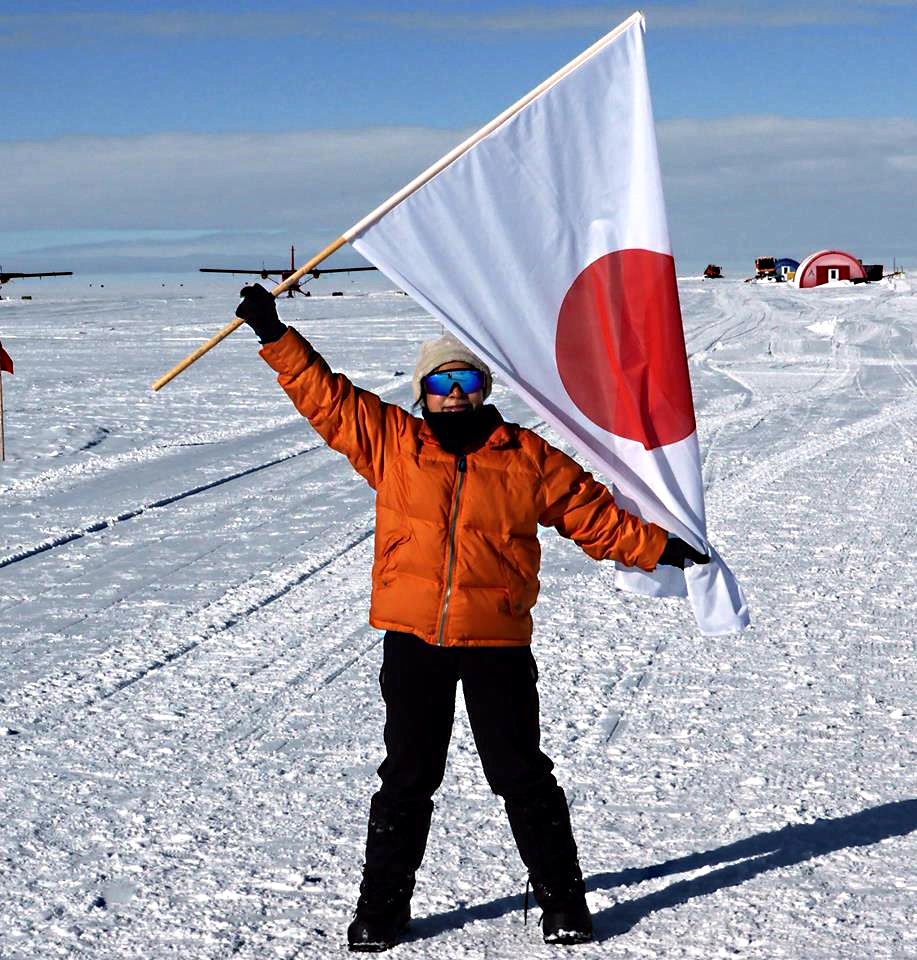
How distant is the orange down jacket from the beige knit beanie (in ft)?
0.40

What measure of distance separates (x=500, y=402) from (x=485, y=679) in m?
12.0

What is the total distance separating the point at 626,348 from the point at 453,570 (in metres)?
0.88

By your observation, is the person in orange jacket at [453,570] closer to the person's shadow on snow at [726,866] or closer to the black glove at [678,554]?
the black glove at [678,554]

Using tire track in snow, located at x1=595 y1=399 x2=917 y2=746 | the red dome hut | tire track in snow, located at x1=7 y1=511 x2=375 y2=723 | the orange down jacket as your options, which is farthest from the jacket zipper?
the red dome hut

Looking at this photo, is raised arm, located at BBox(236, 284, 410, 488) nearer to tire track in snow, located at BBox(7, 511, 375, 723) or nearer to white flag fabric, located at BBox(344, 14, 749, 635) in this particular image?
white flag fabric, located at BBox(344, 14, 749, 635)

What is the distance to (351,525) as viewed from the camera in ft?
29.7

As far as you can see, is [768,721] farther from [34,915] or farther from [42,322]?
[42,322]

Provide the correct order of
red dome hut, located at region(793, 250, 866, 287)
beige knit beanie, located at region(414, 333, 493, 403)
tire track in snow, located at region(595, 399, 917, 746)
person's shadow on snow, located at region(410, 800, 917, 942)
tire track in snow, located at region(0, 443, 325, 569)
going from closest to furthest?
beige knit beanie, located at region(414, 333, 493, 403) → person's shadow on snow, located at region(410, 800, 917, 942) → tire track in snow, located at region(595, 399, 917, 746) → tire track in snow, located at region(0, 443, 325, 569) → red dome hut, located at region(793, 250, 866, 287)

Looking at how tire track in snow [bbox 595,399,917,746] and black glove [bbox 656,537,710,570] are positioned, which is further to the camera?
tire track in snow [bbox 595,399,917,746]

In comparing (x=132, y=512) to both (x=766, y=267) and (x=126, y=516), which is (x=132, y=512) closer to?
(x=126, y=516)

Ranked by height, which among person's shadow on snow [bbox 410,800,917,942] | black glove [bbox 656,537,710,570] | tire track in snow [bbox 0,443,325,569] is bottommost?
person's shadow on snow [bbox 410,800,917,942]

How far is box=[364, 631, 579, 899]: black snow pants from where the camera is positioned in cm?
345

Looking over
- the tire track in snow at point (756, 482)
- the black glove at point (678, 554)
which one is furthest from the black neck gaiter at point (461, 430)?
the tire track in snow at point (756, 482)

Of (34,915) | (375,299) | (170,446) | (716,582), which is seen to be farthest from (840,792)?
(375,299)
